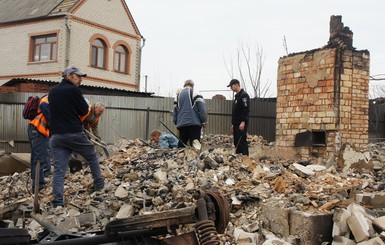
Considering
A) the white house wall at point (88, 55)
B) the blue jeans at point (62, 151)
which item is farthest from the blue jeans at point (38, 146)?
the white house wall at point (88, 55)

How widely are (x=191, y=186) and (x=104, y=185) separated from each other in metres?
1.24

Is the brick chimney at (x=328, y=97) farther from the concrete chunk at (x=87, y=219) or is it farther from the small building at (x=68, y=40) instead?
the small building at (x=68, y=40)

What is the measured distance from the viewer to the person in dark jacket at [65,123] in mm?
5129

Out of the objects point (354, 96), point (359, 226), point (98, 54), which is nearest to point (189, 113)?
point (354, 96)

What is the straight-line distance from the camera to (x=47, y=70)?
23.2m

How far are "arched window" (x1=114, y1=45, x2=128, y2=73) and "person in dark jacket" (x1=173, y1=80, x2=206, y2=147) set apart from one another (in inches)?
736

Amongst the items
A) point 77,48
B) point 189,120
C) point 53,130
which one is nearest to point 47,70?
point 77,48

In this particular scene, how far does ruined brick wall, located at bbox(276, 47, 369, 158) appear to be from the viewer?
7391 mm

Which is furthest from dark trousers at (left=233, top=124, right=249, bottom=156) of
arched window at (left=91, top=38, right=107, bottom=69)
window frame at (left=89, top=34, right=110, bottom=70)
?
arched window at (left=91, top=38, right=107, bottom=69)

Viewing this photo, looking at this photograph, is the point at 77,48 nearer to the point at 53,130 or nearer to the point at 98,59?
the point at 98,59

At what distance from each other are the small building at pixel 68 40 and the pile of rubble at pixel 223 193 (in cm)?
1706

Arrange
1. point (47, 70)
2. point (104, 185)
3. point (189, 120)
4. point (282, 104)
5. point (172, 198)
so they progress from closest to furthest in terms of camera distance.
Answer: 1. point (172, 198)
2. point (104, 185)
3. point (189, 120)
4. point (282, 104)
5. point (47, 70)

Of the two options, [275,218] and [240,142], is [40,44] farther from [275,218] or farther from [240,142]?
[275,218]

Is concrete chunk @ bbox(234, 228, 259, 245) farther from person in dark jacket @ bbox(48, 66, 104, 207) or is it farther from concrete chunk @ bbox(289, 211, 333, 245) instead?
person in dark jacket @ bbox(48, 66, 104, 207)
